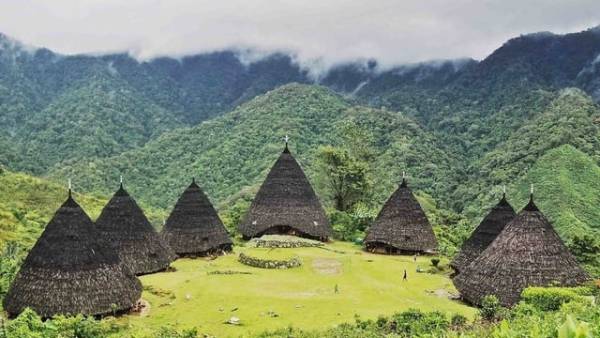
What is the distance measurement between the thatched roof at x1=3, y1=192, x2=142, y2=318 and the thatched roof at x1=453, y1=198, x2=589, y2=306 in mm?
10147

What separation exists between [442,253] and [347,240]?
221 inches

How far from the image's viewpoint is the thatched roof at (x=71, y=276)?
1537 centimetres

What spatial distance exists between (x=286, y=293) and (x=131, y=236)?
19.8ft

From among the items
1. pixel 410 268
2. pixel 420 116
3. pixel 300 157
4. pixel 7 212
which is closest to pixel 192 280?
pixel 410 268

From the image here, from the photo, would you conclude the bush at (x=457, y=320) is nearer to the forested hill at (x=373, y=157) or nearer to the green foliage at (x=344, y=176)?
the green foliage at (x=344, y=176)

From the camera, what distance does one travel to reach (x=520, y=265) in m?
17.8

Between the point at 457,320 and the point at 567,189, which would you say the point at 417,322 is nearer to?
the point at 457,320

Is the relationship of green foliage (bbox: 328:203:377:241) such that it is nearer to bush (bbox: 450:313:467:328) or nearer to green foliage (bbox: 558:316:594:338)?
bush (bbox: 450:313:467:328)

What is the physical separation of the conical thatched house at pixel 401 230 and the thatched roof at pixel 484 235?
4.50 meters

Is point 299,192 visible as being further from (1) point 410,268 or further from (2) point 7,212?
(2) point 7,212

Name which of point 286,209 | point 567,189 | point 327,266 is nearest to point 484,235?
point 327,266

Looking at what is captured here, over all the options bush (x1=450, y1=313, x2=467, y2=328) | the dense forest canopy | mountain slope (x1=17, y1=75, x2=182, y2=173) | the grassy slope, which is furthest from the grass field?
mountain slope (x1=17, y1=75, x2=182, y2=173)

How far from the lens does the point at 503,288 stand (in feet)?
57.3

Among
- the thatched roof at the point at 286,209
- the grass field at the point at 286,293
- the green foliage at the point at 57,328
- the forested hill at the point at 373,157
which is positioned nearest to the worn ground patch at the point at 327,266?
the grass field at the point at 286,293
